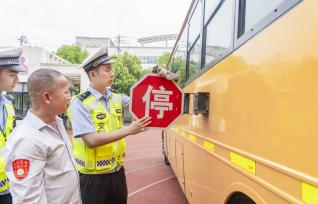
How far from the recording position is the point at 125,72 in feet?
89.4

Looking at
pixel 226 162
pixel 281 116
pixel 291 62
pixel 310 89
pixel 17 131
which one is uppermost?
pixel 291 62

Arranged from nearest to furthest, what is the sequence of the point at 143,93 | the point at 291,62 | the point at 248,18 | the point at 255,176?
1. the point at 291,62
2. the point at 255,176
3. the point at 248,18
4. the point at 143,93

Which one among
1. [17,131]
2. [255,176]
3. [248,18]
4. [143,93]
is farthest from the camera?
[143,93]

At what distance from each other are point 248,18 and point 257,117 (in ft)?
2.36

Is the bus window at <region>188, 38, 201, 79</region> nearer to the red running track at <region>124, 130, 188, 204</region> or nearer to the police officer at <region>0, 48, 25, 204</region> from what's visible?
the police officer at <region>0, 48, 25, 204</region>

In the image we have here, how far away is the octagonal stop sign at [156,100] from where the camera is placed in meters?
2.67

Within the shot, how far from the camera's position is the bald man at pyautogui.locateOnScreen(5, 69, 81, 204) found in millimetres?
1874

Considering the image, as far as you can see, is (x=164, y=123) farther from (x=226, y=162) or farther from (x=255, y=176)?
(x=255, y=176)

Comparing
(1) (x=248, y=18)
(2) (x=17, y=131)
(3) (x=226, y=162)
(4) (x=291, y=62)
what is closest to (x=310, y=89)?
(4) (x=291, y=62)

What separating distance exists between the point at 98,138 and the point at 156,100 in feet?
1.86

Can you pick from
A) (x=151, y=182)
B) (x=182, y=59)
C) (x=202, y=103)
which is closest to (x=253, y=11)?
(x=202, y=103)

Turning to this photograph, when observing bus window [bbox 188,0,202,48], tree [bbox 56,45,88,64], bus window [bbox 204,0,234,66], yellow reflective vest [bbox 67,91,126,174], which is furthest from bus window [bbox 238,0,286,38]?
tree [bbox 56,45,88,64]

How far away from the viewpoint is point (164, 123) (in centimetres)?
270

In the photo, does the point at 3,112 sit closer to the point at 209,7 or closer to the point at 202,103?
the point at 202,103
